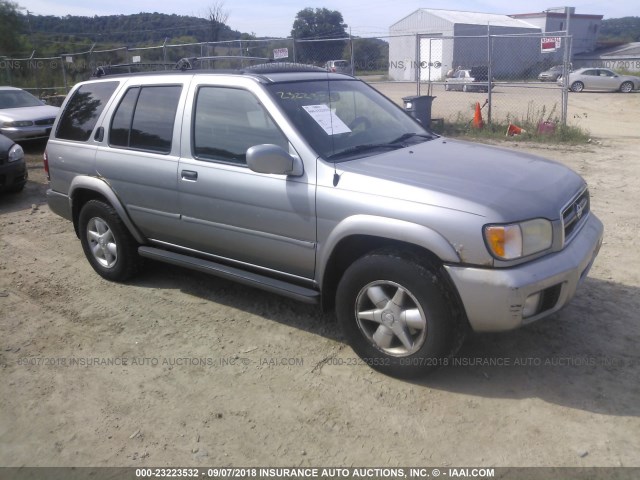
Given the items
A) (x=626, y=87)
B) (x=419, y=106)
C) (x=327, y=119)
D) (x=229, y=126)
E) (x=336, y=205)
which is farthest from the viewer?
(x=626, y=87)

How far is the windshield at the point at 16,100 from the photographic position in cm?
1352

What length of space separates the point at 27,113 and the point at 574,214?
12.6m

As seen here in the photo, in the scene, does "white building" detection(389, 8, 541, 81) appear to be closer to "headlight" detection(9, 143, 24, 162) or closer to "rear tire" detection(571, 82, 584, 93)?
"rear tire" detection(571, 82, 584, 93)

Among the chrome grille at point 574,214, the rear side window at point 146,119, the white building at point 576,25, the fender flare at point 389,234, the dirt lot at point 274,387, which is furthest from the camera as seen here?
the white building at point 576,25

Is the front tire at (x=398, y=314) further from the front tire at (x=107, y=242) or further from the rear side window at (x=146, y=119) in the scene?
the front tire at (x=107, y=242)

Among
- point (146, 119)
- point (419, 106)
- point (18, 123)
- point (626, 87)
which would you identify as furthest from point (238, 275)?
point (626, 87)

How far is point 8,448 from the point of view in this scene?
3.15 m

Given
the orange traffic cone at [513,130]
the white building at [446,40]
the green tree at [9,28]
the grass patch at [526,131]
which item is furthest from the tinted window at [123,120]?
the green tree at [9,28]

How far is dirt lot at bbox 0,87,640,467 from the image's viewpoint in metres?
3.03

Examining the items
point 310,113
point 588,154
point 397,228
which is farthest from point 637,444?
point 588,154

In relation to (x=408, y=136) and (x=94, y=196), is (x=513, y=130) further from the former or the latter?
(x=94, y=196)

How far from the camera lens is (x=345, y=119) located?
13.9 ft

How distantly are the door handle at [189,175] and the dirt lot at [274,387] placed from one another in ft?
3.59

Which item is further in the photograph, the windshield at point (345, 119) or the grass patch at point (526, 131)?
the grass patch at point (526, 131)
